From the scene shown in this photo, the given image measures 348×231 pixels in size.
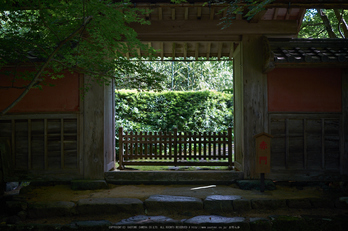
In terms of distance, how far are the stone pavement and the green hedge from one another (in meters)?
6.36

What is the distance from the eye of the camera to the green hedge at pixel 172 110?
11663mm

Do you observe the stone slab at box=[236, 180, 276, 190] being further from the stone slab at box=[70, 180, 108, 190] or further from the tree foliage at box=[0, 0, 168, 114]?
the stone slab at box=[70, 180, 108, 190]

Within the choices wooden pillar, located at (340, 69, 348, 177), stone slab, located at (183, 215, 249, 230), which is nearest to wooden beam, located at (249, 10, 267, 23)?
wooden pillar, located at (340, 69, 348, 177)

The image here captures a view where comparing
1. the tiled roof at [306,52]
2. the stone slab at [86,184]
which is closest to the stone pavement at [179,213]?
the stone slab at [86,184]

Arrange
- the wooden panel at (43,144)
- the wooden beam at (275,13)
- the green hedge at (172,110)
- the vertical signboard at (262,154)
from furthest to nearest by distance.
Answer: the green hedge at (172,110) → the wooden panel at (43,144) → the wooden beam at (275,13) → the vertical signboard at (262,154)

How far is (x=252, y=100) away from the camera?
630 cm

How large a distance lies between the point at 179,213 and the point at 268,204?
5.66ft

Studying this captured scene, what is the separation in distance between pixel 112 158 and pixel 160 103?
561 centimetres

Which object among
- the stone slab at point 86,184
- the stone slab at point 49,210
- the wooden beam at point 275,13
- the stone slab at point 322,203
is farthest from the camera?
the wooden beam at point 275,13

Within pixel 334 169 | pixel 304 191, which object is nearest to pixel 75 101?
pixel 304 191

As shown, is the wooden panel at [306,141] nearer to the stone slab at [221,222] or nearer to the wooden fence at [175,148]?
the wooden fence at [175,148]

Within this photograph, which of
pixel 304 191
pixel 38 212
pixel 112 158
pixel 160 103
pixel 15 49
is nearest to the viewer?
pixel 15 49

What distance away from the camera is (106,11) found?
388cm

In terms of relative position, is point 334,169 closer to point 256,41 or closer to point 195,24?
point 256,41
